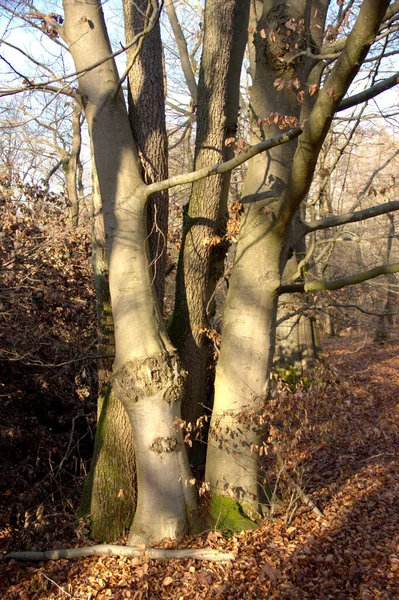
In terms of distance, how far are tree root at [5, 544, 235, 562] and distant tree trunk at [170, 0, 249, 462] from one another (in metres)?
1.48

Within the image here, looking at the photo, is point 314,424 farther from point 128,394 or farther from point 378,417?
point 378,417

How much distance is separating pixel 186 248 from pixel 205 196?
613 mm

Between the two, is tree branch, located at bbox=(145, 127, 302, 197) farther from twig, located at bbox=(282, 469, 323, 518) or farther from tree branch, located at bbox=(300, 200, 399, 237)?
twig, located at bbox=(282, 469, 323, 518)

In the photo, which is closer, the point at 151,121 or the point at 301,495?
the point at 301,495

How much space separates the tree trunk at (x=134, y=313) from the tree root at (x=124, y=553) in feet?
0.51

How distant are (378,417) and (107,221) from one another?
275 inches

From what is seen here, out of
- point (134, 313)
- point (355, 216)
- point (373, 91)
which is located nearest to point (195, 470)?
point (134, 313)

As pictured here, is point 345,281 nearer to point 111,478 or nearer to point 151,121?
point 151,121

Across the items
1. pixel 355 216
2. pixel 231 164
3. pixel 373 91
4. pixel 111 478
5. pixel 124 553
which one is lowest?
pixel 124 553

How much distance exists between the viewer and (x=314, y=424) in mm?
4949

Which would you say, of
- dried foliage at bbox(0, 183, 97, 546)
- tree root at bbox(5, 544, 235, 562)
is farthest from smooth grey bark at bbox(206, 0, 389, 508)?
dried foliage at bbox(0, 183, 97, 546)

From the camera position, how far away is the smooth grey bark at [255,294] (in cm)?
468

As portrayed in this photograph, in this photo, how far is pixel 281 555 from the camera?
418 centimetres

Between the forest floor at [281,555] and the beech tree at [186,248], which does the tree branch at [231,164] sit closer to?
the beech tree at [186,248]
